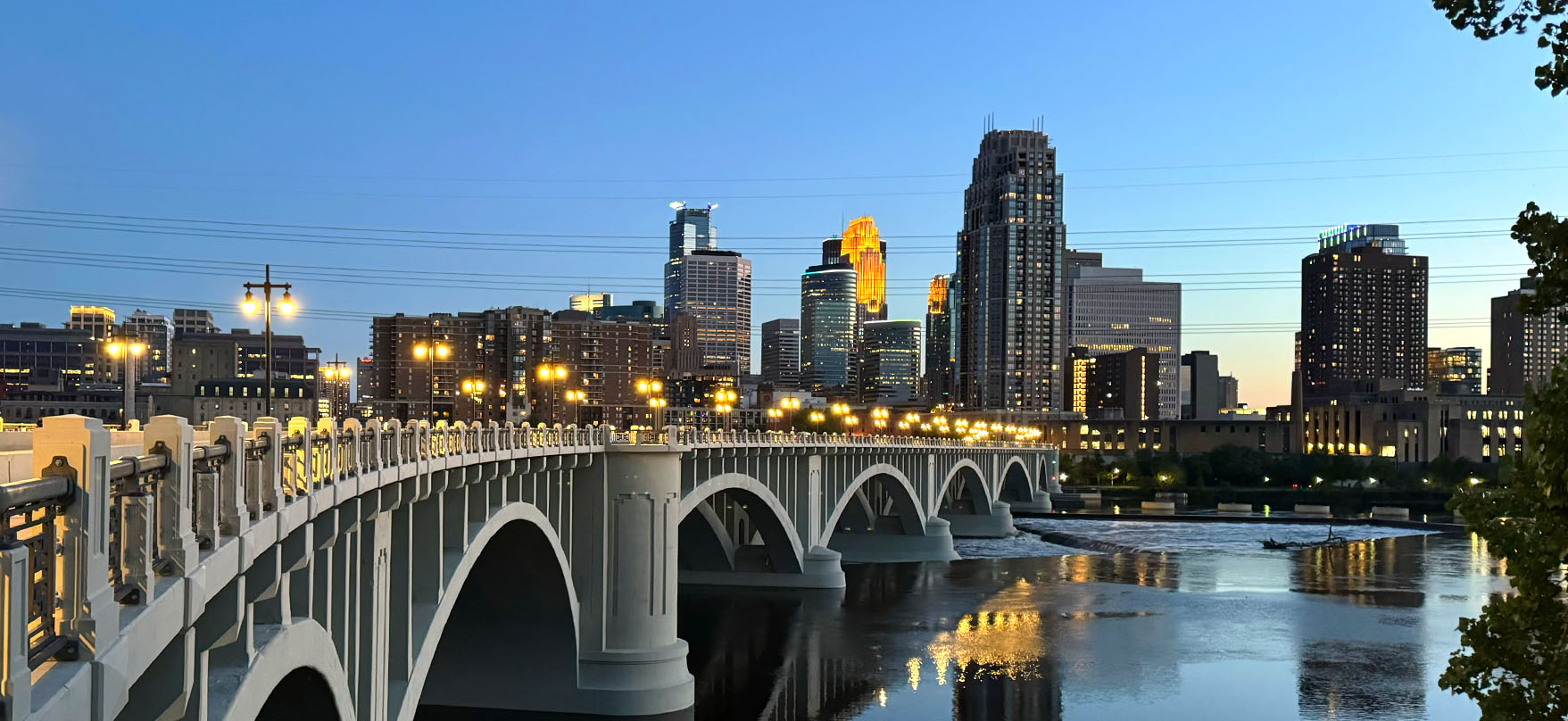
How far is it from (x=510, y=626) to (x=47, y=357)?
6748 centimetres

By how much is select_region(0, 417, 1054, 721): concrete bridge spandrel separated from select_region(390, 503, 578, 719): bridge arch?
6cm

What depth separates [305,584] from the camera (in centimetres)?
1811

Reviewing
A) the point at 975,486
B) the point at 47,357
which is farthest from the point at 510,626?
the point at 975,486

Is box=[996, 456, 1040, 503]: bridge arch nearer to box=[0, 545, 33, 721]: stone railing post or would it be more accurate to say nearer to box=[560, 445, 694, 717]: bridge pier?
box=[560, 445, 694, 717]: bridge pier

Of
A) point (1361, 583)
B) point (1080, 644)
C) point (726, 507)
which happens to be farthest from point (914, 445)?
point (1080, 644)

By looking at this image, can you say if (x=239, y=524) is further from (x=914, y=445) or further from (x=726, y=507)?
(x=914, y=445)

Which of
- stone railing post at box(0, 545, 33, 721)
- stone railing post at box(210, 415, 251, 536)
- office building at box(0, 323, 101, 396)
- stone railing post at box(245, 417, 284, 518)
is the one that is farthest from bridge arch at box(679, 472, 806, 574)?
stone railing post at box(0, 545, 33, 721)

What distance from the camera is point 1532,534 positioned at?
1207 cm

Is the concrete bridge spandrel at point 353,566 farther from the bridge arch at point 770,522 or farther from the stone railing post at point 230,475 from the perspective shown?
the bridge arch at point 770,522

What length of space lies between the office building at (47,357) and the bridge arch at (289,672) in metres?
71.0

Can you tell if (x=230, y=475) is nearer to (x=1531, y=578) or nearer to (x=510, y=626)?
(x=1531, y=578)

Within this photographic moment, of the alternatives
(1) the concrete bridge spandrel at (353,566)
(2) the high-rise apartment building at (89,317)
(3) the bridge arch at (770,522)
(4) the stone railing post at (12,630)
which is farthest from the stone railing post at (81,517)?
(2) the high-rise apartment building at (89,317)

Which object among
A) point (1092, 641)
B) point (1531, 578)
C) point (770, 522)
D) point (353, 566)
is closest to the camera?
point (1531, 578)

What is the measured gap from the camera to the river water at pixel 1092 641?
4691 cm
